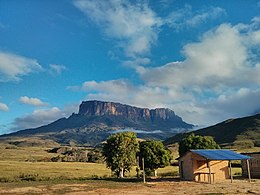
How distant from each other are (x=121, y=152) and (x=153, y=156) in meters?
5.34

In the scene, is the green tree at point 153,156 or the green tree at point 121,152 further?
the green tree at point 153,156

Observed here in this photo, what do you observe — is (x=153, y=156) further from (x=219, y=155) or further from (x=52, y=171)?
(x=52, y=171)

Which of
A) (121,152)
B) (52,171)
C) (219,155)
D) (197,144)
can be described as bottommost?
(52,171)

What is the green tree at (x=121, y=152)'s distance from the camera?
4497 cm

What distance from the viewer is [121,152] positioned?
4497 centimetres

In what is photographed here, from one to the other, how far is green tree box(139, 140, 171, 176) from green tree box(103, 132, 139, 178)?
A: 2.04 metres

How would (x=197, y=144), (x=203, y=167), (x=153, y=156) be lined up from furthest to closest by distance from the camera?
(x=197, y=144)
(x=153, y=156)
(x=203, y=167)

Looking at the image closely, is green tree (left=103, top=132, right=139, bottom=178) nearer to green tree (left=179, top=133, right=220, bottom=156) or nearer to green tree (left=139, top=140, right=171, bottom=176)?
green tree (left=139, top=140, right=171, bottom=176)

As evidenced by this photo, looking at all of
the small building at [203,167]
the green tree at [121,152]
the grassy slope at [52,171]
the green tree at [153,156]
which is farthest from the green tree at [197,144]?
the green tree at [121,152]

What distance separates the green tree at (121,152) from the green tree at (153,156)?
6.69 feet

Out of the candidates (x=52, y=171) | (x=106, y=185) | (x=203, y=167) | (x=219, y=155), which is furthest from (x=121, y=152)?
(x=52, y=171)

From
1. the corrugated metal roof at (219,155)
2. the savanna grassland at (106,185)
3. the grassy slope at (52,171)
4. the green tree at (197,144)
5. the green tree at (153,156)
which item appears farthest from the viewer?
the green tree at (197,144)

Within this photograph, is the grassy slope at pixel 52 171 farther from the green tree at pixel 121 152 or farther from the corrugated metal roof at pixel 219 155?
the corrugated metal roof at pixel 219 155

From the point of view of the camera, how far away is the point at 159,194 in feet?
89.7
